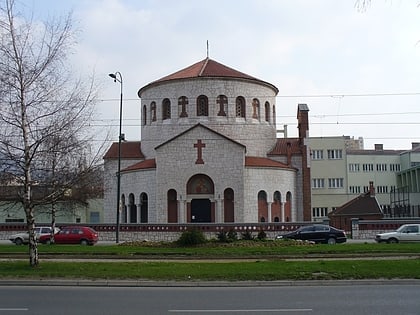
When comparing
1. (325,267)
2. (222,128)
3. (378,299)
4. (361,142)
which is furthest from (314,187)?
(378,299)

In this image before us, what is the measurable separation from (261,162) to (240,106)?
712 cm

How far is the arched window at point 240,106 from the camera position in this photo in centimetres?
6081

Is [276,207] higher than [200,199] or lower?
lower

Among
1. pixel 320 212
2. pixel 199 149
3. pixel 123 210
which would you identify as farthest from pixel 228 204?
pixel 320 212

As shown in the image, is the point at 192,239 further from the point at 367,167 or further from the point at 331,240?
the point at 367,167

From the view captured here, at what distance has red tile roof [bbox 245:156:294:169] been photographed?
56100mm

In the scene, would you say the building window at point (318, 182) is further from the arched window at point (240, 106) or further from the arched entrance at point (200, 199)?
the arched entrance at point (200, 199)

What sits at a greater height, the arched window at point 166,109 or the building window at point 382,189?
the arched window at point 166,109

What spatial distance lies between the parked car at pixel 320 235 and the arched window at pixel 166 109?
2625 centimetres

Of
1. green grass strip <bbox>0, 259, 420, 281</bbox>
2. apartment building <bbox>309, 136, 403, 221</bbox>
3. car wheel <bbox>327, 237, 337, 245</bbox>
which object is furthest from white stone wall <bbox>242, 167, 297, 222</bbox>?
green grass strip <bbox>0, 259, 420, 281</bbox>

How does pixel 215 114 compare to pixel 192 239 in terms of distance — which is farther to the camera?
pixel 215 114

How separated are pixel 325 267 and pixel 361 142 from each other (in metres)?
124

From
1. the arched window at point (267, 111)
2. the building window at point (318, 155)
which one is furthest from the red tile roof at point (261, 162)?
the building window at point (318, 155)

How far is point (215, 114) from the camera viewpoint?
2360 inches
